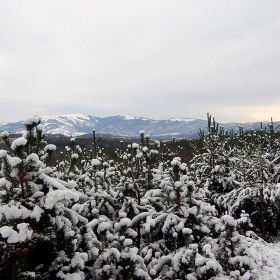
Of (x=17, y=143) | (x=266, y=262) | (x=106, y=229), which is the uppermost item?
(x=17, y=143)

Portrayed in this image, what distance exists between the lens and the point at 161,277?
4.87 m

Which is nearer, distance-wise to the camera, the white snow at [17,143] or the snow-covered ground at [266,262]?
the white snow at [17,143]

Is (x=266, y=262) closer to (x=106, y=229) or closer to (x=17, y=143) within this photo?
(x=106, y=229)

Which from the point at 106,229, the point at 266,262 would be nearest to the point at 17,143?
the point at 106,229

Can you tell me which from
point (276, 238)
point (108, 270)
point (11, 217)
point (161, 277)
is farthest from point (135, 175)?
point (276, 238)

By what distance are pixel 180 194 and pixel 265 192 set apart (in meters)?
5.13

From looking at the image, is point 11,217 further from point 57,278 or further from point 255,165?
point 255,165

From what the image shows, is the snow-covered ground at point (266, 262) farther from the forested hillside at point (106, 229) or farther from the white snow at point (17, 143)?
the white snow at point (17, 143)

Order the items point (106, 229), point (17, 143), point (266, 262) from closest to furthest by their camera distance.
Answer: point (17, 143)
point (106, 229)
point (266, 262)

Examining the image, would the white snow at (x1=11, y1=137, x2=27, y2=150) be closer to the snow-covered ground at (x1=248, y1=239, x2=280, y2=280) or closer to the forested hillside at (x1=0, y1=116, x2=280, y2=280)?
the forested hillside at (x1=0, y1=116, x2=280, y2=280)

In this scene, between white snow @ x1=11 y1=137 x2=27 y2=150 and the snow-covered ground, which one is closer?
white snow @ x1=11 y1=137 x2=27 y2=150

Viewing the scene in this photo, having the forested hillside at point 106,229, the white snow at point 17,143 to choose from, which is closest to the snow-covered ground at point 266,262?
the forested hillside at point 106,229

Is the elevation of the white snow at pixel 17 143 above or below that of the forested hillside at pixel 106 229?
above

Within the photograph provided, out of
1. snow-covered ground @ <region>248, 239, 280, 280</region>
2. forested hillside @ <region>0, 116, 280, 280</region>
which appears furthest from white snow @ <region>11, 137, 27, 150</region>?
snow-covered ground @ <region>248, 239, 280, 280</region>
